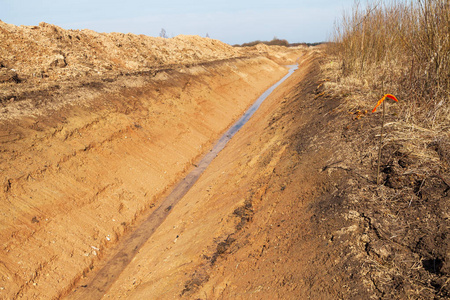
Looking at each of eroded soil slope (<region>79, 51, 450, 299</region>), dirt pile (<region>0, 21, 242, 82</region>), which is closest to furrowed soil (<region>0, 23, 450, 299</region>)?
eroded soil slope (<region>79, 51, 450, 299</region>)

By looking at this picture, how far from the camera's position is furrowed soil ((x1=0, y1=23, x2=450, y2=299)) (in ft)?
11.0

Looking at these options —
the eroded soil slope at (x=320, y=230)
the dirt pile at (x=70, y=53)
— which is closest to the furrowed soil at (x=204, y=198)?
the eroded soil slope at (x=320, y=230)

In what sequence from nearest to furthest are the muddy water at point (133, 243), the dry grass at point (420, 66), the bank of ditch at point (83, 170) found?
the dry grass at point (420, 66), the muddy water at point (133, 243), the bank of ditch at point (83, 170)

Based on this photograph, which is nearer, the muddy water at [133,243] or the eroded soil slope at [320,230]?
the eroded soil slope at [320,230]

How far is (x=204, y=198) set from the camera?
305 inches

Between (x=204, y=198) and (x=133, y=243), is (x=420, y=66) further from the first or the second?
(x=133, y=243)

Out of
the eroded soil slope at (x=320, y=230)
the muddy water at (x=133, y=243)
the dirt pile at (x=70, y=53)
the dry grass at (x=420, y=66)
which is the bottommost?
the muddy water at (x=133, y=243)

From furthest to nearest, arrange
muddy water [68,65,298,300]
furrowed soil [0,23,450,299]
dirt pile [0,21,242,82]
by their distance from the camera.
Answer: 1. dirt pile [0,21,242,82]
2. muddy water [68,65,298,300]
3. furrowed soil [0,23,450,299]

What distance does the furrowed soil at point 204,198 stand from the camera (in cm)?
336

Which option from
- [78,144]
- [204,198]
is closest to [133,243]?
[204,198]

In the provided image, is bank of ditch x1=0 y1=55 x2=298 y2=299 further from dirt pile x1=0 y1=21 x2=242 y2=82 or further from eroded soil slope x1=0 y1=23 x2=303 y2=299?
dirt pile x1=0 y1=21 x2=242 y2=82

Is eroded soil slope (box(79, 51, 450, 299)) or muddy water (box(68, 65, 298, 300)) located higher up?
eroded soil slope (box(79, 51, 450, 299))

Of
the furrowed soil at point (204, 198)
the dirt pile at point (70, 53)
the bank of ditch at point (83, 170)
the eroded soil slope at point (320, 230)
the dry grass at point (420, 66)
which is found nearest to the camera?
the eroded soil slope at point (320, 230)

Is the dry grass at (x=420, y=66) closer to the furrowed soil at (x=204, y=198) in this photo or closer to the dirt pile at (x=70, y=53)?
the furrowed soil at (x=204, y=198)
